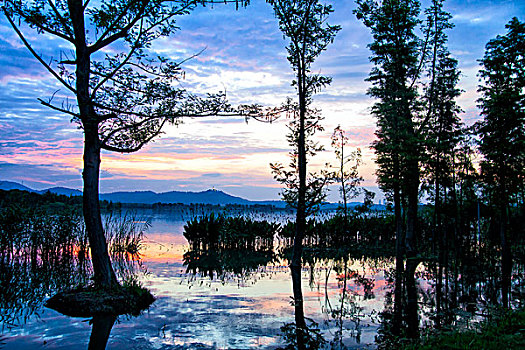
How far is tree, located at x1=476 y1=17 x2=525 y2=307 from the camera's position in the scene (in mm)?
15312

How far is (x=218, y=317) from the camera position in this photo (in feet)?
25.8

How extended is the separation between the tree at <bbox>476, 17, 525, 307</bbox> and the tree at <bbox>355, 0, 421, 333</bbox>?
2.68 m

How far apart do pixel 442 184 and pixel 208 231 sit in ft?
37.4

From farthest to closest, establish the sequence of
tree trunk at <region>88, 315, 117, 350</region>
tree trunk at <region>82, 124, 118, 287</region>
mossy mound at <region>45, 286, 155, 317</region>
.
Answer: tree trunk at <region>82, 124, 118, 287</region>
mossy mound at <region>45, 286, 155, 317</region>
tree trunk at <region>88, 315, 117, 350</region>

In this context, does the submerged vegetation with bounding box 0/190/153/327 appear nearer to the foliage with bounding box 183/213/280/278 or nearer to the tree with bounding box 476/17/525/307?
the foliage with bounding box 183/213/280/278

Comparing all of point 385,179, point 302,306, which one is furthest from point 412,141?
point 302,306

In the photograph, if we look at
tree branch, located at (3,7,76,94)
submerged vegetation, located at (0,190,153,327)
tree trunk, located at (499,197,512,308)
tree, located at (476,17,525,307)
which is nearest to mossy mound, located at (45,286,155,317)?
submerged vegetation, located at (0,190,153,327)

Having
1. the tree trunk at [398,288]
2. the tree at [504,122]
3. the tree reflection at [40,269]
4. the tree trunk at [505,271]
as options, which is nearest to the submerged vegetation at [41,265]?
the tree reflection at [40,269]

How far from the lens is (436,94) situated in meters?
18.9

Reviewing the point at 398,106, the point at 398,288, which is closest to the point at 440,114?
the point at 398,106

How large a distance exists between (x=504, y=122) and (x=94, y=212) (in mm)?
14831

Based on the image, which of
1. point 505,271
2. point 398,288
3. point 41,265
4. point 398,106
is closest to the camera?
point 398,288

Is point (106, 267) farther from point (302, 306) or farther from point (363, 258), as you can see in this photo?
point (363, 258)

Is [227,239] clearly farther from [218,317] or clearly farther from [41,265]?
[218,317]
